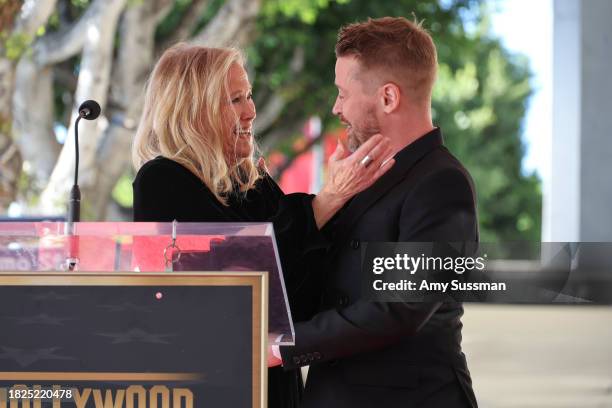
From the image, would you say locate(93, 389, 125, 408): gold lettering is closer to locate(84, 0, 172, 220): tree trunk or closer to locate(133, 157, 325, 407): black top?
locate(133, 157, 325, 407): black top

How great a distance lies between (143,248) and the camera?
2.34m

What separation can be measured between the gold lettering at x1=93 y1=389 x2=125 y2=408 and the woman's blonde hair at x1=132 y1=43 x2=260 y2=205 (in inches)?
35.2

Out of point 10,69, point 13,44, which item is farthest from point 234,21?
point 13,44

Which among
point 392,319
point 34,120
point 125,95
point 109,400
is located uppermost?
point 125,95

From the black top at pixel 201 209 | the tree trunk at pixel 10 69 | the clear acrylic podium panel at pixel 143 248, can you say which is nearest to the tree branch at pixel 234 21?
the tree trunk at pixel 10 69

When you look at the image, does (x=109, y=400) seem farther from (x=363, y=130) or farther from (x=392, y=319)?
(x=363, y=130)

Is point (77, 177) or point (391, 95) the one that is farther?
point (391, 95)

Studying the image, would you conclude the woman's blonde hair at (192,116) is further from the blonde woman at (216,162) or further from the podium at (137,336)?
the podium at (137,336)

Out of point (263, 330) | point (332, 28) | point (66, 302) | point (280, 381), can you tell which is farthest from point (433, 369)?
point (332, 28)

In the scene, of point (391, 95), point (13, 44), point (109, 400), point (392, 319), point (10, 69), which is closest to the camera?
point (109, 400)

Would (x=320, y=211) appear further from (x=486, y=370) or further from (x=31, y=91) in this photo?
(x=486, y=370)

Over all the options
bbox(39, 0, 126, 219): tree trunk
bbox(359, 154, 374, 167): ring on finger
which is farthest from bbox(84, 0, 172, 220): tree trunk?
bbox(359, 154, 374, 167): ring on finger

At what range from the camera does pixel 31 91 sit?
32.9ft

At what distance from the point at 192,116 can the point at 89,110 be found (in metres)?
0.42
